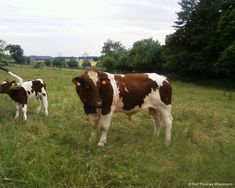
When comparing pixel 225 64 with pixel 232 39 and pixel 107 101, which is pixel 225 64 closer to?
pixel 232 39

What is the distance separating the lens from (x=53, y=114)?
467 inches

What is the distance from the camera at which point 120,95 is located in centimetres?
863

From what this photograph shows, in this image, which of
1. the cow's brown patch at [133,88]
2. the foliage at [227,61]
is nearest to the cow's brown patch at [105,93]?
the cow's brown patch at [133,88]

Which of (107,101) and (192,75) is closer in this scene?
(107,101)

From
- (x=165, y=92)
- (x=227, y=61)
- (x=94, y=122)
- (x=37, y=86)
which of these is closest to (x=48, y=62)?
(x=227, y=61)

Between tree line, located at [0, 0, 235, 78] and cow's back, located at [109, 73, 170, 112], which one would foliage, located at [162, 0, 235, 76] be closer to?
tree line, located at [0, 0, 235, 78]

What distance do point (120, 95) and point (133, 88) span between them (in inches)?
15.1

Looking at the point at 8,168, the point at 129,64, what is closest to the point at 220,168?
the point at 8,168

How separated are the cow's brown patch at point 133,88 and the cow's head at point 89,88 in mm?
759

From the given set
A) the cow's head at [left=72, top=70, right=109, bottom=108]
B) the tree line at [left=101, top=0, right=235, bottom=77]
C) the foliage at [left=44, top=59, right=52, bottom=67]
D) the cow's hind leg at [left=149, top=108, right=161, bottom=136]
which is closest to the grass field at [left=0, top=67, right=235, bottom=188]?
the cow's hind leg at [left=149, top=108, right=161, bottom=136]

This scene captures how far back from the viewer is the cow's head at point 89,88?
796 cm

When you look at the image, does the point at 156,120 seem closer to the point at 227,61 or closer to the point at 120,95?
the point at 120,95

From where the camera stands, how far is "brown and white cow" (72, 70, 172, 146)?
8023 mm

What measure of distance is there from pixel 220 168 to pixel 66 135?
316cm
